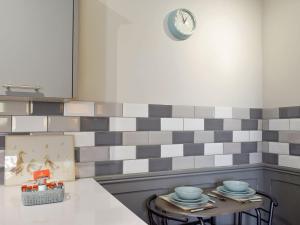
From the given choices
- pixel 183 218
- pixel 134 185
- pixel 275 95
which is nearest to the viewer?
pixel 134 185

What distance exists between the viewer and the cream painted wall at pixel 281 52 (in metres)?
1.97

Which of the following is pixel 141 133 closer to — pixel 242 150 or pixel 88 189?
pixel 88 189

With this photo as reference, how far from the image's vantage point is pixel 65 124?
1.54 meters

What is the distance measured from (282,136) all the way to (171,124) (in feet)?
2.87

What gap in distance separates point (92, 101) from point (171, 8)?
857 millimetres

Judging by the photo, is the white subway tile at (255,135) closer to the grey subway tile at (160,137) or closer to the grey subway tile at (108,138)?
the grey subway tile at (160,137)

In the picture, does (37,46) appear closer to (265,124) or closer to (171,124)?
(171,124)

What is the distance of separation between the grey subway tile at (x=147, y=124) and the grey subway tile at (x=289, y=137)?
969 mm

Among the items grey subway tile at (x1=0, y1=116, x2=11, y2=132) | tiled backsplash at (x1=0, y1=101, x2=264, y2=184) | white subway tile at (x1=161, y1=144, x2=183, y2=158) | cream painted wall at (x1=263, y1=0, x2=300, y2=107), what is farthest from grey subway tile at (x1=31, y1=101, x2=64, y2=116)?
cream painted wall at (x1=263, y1=0, x2=300, y2=107)

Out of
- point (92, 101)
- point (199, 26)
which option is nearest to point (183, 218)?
point (92, 101)

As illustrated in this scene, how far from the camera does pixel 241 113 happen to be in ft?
6.99

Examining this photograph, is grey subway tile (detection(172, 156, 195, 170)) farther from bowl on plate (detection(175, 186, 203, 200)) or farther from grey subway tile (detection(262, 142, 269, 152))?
grey subway tile (detection(262, 142, 269, 152))

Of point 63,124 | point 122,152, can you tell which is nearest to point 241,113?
point 122,152

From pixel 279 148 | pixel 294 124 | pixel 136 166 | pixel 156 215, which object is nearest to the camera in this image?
pixel 156 215
